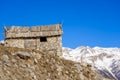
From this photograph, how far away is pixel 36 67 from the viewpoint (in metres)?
41.3

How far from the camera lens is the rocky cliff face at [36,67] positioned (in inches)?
1515

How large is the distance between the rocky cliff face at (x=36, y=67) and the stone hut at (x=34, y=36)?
7907mm

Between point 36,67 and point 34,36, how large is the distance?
1360cm

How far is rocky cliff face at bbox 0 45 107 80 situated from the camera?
38.5 m

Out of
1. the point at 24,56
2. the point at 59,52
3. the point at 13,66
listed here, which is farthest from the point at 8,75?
the point at 59,52

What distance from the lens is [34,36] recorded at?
54500mm

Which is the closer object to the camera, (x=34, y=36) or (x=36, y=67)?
(x=36, y=67)

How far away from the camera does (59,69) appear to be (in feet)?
141

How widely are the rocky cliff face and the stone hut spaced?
7907mm

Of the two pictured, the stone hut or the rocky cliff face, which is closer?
the rocky cliff face

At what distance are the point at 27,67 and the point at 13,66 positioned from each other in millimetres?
1687

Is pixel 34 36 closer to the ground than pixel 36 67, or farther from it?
farther from it

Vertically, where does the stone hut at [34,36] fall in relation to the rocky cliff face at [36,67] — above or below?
above

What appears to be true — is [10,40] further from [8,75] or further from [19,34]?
[8,75]
